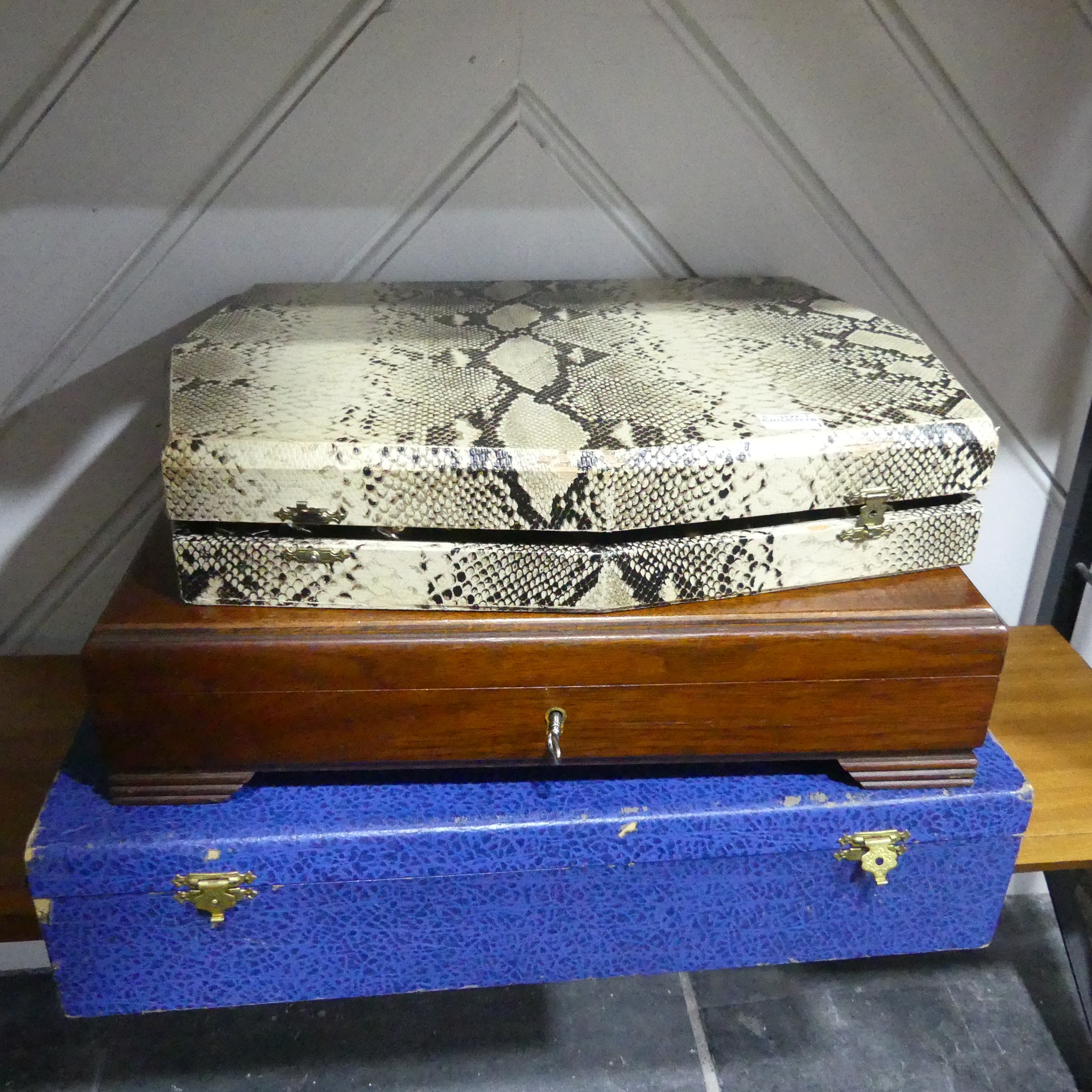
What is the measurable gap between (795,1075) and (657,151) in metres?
0.95

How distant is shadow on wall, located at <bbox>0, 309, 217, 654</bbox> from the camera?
899mm

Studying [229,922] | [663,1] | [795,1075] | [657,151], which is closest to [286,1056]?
[229,922]

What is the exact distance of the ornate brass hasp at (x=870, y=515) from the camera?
634mm

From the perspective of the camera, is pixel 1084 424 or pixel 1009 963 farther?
pixel 1009 963

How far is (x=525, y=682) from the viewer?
65 cm

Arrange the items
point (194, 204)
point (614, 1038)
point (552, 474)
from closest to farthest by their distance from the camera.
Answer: point (552, 474) → point (194, 204) → point (614, 1038)

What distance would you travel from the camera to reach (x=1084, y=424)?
40.5 inches

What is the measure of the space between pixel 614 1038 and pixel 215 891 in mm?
578

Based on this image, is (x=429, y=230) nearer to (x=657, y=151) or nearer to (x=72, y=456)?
(x=657, y=151)

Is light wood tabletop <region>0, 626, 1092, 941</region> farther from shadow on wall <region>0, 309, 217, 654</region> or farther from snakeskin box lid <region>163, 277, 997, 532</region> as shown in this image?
snakeskin box lid <region>163, 277, 997, 532</region>

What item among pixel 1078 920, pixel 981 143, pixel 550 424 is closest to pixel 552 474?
pixel 550 424

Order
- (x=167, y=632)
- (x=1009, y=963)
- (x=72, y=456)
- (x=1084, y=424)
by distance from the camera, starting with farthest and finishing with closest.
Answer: (x=1009, y=963), (x=1084, y=424), (x=72, y=456), (x=167, y=632)

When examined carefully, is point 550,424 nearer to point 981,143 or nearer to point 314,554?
point 314,554

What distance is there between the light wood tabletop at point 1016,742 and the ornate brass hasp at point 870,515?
12.9 inches
